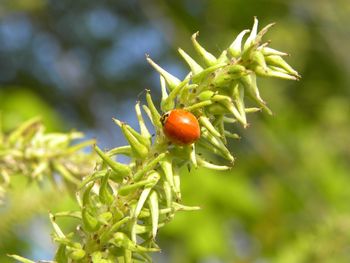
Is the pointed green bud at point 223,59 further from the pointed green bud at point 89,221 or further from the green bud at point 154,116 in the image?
the pointed green bud at point 89,221

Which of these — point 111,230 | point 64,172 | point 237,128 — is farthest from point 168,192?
point 237,128

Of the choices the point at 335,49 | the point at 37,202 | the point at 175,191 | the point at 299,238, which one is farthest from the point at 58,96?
the point at 175,191

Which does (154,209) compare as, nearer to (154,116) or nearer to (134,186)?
(134,186)

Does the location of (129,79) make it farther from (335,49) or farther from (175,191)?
(175,191)

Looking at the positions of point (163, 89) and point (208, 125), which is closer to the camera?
point (208, 125)

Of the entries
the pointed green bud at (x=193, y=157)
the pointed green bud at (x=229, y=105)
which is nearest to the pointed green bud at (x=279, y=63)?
the pointed green bud at (x=229, y=105)

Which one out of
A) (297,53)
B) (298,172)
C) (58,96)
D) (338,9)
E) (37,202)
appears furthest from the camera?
(58,96)
